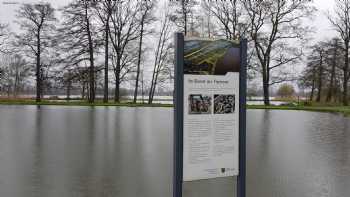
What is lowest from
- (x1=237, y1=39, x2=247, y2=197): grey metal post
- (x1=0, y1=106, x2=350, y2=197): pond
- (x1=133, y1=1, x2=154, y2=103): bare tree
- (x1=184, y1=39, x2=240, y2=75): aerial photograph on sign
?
(x1=0, y1=106, x2=350, y2=197): pond

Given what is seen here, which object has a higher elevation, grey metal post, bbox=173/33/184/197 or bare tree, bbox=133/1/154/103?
bare tree, bbox=133/1/154/103

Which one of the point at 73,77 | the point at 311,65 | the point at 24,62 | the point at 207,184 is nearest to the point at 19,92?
the point at 24,62

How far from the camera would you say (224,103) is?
4.20m

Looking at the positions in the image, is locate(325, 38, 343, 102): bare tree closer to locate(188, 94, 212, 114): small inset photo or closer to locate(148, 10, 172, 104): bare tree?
locate(148, 10, 172, 104): bare tree

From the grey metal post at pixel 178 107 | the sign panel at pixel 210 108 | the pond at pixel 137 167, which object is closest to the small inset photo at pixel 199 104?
the sign panel at pixel 210 108

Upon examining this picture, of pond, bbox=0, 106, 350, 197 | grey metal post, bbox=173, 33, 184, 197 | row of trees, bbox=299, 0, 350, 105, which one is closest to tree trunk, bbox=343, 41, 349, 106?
row of trees, bbox=299, 0, 350, 105

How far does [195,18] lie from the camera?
37.9m

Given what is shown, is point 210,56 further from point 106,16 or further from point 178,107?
point 106,16

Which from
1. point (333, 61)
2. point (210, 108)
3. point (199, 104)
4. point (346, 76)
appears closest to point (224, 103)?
point (210, 108)

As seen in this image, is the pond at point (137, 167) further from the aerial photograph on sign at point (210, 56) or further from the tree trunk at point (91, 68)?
the tree trunk at point (91, 68)

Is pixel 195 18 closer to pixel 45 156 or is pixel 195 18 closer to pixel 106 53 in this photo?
pixel 106 53

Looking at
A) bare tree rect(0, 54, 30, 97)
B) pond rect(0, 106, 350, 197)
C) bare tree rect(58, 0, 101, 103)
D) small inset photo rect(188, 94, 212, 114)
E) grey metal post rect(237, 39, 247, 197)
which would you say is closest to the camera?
small inset photo rect(188, 94, 212, 114)

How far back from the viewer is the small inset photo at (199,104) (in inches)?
159

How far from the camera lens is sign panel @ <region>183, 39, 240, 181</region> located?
4016 mm
